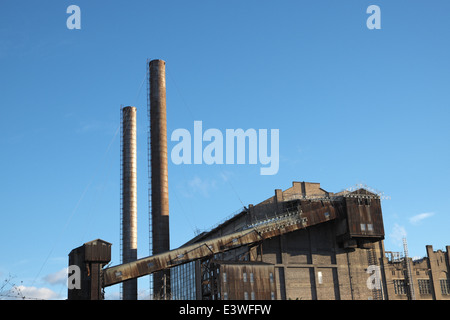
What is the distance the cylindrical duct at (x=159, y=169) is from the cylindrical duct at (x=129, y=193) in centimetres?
567

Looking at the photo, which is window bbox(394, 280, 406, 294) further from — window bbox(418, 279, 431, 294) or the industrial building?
window bbox(418, 279, 431, 294)

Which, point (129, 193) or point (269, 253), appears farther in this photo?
point (129, 193)

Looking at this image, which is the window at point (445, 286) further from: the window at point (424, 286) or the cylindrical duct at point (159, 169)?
the cylindrical duct at point (159, 169)

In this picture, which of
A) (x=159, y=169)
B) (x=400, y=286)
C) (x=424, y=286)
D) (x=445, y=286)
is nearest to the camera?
(x=400, y=286)

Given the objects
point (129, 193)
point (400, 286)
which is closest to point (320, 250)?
point (400, 286)

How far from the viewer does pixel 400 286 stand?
192ft

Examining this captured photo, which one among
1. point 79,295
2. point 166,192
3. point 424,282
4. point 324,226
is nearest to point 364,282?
point 324,226

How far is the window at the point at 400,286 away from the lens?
58562mm

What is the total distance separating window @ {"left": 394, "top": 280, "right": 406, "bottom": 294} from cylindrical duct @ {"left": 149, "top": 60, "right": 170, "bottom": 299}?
2608 centimetres

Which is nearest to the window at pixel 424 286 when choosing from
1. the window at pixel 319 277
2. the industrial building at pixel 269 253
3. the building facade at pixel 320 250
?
the industrial building at pixel 269 253

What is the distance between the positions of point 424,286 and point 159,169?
3706 cm

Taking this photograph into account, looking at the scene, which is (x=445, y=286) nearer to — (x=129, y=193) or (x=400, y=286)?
(x=400, y=286)
